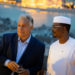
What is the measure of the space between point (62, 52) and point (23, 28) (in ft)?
1.28

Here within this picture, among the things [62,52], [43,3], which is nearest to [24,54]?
[62,52]

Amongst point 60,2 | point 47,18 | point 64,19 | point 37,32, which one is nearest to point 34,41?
point 64,19

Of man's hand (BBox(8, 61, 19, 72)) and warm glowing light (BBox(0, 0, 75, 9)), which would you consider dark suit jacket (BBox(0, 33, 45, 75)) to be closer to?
man's hand (BBox(8, 61, 19, 72))

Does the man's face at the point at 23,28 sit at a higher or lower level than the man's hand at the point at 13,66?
higher

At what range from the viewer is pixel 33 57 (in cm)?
204

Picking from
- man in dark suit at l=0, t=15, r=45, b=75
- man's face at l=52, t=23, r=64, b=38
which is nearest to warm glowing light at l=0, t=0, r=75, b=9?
man in dark suit at l=0, t=15, r=45, b=75

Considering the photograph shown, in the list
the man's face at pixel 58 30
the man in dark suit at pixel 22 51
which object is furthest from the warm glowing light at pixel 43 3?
the man's face at pixel 58 30

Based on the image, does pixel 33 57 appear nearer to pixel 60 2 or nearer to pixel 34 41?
pixel 34 41

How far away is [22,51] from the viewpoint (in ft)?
6.70

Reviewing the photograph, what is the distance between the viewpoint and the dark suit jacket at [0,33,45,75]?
2.01 metres

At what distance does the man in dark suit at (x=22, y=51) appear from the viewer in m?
2.00

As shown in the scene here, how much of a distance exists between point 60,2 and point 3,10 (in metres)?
2.34

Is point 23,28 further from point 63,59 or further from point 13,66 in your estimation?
point 63,59

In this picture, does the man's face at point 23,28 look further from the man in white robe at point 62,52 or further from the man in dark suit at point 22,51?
the man in white robe at point 62,52
